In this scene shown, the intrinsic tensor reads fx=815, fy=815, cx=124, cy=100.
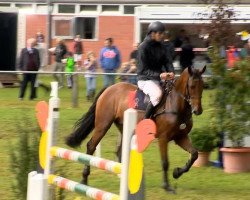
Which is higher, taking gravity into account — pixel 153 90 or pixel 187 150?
pixel 153 90

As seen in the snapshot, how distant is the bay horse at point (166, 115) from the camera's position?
11031 millimetres

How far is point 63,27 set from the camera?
39.4 meters

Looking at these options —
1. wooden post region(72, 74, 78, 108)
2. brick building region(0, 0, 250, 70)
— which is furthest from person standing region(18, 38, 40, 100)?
brick building region(0, 0, 250, 70)

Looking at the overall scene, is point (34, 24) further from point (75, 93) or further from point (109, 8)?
point (75, 93)

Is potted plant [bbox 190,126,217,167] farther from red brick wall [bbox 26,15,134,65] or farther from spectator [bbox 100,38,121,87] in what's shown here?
red brick wall [bbox 26,15,134,65]

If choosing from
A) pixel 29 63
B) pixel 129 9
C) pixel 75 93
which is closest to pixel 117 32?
pixel 129 9

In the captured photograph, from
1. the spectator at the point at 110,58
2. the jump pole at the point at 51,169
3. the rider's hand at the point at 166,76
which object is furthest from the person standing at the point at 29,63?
the jump pole at the point at 51,169

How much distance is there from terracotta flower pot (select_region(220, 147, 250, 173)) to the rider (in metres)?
1.50

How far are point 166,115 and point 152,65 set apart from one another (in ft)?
2.43

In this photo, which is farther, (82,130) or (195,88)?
(82,130)

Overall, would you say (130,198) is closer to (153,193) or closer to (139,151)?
(139,151)

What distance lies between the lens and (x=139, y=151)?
20.8 ft

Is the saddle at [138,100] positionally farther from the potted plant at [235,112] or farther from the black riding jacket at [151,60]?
the potted plant at [235,112]

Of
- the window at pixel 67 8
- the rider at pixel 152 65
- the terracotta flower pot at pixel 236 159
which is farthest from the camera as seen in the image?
the window at pixel 67 8
